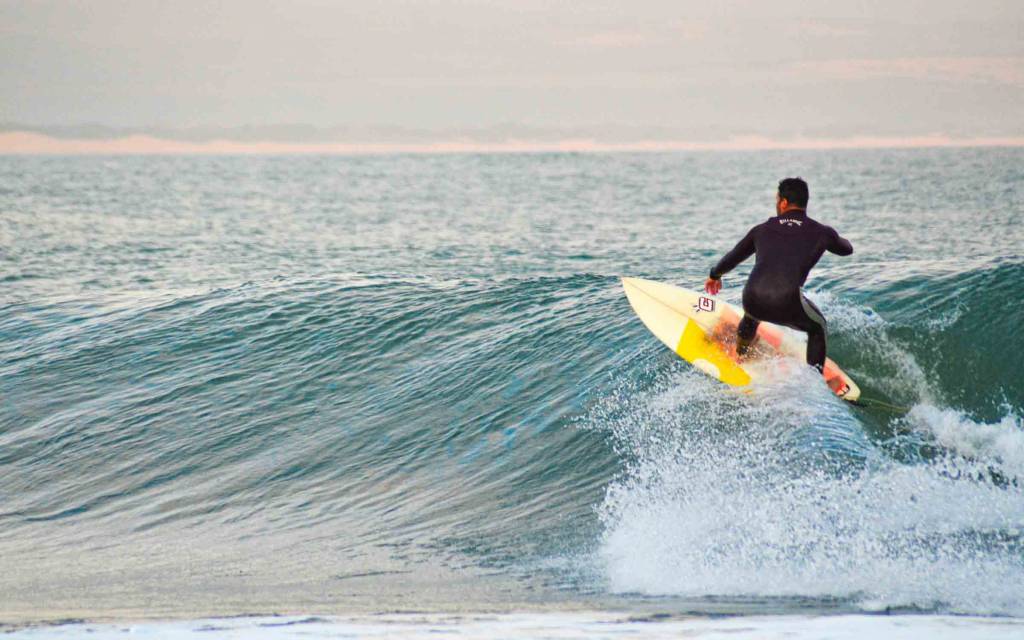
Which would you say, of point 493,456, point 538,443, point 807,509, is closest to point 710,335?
point 538,443

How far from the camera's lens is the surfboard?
8.23 m

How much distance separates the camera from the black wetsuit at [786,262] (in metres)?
7.52

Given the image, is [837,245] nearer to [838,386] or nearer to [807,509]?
[838,386]

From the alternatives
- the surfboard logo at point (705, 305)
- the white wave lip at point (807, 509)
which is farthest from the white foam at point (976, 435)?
the surfboard logo at point (705, 305)

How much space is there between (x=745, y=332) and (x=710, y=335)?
525mm

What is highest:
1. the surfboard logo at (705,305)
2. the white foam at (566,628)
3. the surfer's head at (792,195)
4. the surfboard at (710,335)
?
the surfer's head at (792,195)

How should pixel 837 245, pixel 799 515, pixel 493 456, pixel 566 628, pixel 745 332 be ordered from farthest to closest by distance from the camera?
pixel 493 456 → pixel 745 332 → pixel 837 245 → pixel 799 515 → pixel 566 628

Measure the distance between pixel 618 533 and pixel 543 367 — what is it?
12.3 feet

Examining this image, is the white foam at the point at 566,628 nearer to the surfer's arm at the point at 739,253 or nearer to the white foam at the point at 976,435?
the white foam at the point at 976,435

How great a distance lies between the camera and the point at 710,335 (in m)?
8.61

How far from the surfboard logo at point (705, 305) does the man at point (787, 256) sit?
40.9 inches

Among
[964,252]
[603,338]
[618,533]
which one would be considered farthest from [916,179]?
[618,533]

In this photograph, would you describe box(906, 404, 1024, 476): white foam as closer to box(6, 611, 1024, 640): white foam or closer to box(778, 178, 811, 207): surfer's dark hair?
box(778, 178, 811, 207): surfer's dark hair

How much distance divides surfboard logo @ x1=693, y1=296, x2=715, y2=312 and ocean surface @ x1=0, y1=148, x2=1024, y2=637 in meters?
0.56
